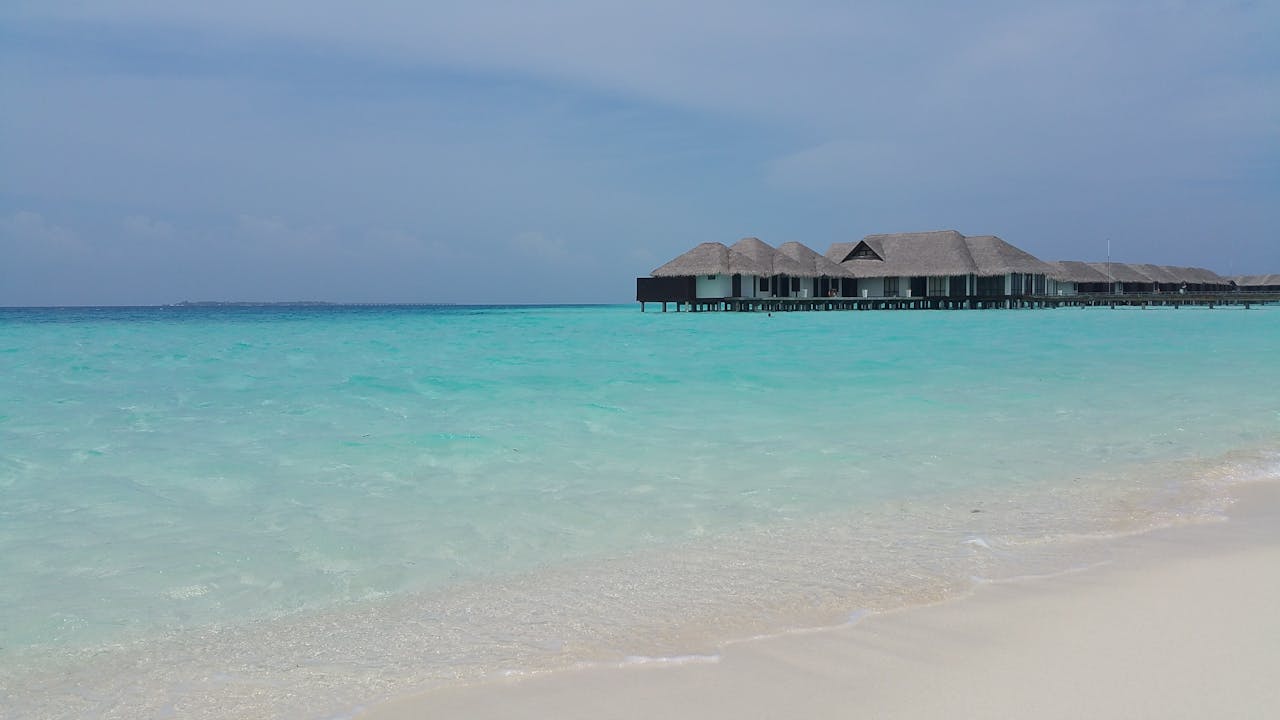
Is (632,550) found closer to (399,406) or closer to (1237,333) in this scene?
(399,406)

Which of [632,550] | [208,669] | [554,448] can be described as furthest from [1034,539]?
[554,448]

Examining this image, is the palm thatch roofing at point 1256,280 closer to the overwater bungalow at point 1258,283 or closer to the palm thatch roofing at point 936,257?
the overwater bungalow at point 1258,283

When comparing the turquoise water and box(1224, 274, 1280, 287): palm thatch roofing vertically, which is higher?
box(1224, 274, 1280, 287): palm thatch roofing

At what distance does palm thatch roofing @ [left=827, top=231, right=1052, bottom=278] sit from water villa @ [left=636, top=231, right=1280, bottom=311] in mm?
51

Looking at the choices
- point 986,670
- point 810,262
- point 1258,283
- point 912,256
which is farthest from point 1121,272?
A: point 986,670

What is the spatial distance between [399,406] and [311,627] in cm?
651

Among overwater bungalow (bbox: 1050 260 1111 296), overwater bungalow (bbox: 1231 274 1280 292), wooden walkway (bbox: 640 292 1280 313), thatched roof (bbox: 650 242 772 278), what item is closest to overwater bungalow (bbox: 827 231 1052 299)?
wooden walkway (bbox: 640 292 1280 313)

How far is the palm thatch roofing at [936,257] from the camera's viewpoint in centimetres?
4338

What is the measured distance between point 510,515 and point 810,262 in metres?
40.9

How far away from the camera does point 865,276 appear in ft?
149

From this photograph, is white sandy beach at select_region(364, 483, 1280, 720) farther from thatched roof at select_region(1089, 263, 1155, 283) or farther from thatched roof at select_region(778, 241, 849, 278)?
thatched roof at select_region(1089, 263, 1155, 283)

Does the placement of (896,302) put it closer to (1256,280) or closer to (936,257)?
(936,257)

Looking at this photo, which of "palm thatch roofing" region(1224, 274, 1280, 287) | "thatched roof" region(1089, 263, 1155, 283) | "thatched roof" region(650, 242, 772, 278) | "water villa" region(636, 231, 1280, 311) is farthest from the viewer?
"palm thatch roofing" region(1224, 274, 1280, 287)

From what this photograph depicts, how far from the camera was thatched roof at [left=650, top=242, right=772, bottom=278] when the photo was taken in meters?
40.0
